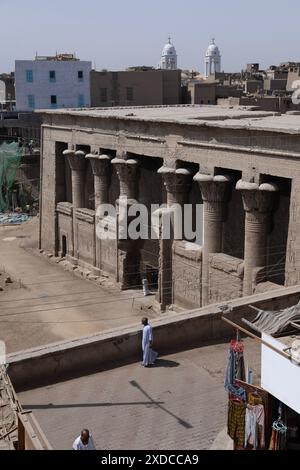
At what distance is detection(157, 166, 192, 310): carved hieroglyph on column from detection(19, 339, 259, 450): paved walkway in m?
11.9

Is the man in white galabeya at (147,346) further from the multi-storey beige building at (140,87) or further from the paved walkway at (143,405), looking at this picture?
the multi-storey beige building at (140,87)

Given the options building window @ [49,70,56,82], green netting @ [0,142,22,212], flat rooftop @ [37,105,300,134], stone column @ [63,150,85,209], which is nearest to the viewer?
flat rooftop @ [37,105,300,134]

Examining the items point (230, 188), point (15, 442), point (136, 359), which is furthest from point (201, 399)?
point (230, 188)

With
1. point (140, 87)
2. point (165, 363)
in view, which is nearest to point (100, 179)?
point (165, 363)

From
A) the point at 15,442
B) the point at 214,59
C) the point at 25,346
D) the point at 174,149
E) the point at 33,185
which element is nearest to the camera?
the point at 15,442

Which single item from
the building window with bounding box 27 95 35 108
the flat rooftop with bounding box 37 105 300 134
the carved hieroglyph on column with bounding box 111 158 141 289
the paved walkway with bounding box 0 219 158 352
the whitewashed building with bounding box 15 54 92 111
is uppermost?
the whitewashed building with bounding box 15 54 92 111

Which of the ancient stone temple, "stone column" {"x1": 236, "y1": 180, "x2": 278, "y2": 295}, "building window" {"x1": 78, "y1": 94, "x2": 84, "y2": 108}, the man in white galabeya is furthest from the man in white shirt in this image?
"building window" {"x1": 78, "y1": 94, "x2": 84, "y2": 108}

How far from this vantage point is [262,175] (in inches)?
803

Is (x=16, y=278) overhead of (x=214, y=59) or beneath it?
beneath

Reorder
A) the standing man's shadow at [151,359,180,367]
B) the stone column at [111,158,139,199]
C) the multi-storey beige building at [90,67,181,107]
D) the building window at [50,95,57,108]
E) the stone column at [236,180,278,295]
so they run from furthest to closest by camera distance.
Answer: the building window at [50,95,57,108] < the multi-storey beige building at [90,67,181,107] < the stone column at [111,158,139,199] < the stone column at [236,180,278,295] < the standing man's shadow at [151,359,180,367]

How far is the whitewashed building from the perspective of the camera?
5669 centimetres

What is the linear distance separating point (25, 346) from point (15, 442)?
488 inches

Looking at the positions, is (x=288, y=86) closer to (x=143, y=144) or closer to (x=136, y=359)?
(x=143, y=144)

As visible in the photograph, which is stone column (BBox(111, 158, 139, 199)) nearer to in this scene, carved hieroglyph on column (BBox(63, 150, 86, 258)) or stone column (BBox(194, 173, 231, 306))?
carved hieroglyph on column (BBox(63, 150, 86, 258))
